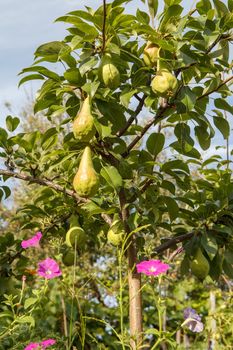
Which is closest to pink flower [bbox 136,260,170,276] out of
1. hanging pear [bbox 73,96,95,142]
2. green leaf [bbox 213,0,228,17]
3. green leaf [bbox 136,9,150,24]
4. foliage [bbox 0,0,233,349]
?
foliage [bbox 0,0,233,349]

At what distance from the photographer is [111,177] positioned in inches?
69.4

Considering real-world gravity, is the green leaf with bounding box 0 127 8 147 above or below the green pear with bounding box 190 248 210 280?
above

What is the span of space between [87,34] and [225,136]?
708 mm

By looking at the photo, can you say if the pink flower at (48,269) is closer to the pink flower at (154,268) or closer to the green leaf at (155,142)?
the pink flower at (154,268)

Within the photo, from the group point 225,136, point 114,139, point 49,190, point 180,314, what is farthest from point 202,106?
point 180,314

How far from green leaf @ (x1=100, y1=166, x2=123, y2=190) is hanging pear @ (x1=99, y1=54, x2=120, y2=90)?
29cm

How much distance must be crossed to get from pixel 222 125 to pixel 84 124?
69 centimetres

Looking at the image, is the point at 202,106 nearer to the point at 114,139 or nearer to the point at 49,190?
the point at 114,139

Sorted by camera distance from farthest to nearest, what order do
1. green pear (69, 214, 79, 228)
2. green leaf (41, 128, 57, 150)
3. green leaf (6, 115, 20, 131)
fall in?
green leaf (6, 115, 20, 131)
green pear (69, 214, 79, 228)
green leaf (41, 128, 57, 150)

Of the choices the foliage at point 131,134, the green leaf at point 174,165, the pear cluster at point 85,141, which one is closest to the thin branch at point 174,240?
the foliage at point 131,134

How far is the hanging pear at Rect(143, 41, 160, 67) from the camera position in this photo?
71.1 inches

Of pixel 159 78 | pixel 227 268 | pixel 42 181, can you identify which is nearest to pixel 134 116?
pixel 159 78

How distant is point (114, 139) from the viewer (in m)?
1.93

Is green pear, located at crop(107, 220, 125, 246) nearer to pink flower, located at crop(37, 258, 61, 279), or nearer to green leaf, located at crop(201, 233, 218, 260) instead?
pink flower, located at crop(37, 258, 61, 279)
